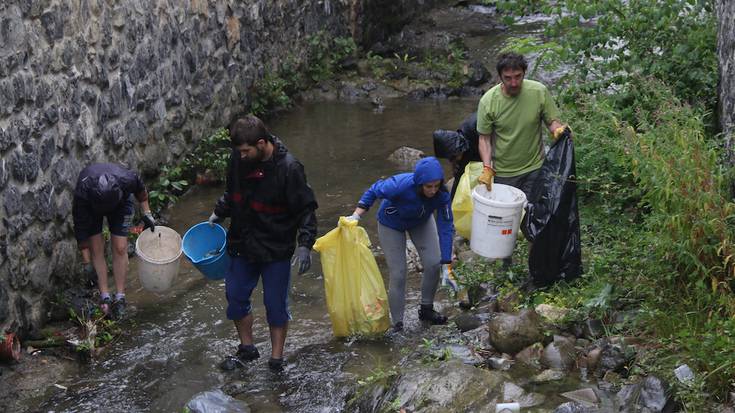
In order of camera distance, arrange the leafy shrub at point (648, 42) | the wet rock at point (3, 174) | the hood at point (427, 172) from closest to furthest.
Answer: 1. the hood at point (427, 172)
2. the wet rock at point (3, 174)
3. the leafy shrub at point (648, 42)

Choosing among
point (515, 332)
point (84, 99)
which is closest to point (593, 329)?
point (515, 332)

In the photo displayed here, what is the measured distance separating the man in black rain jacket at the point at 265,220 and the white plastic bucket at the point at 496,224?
101cm

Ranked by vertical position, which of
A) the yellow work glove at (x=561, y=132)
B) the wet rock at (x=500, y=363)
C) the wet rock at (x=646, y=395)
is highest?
the yellow work glove at (x=561, y=132)

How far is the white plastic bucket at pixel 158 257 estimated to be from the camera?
6.54 m

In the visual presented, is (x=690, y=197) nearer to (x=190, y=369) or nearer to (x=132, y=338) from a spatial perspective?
(x=190, y=369)

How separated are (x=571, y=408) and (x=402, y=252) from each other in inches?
73.6

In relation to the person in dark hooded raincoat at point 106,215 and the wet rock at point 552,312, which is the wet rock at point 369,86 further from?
the wet rock at point 552,312

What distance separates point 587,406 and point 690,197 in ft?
3.75

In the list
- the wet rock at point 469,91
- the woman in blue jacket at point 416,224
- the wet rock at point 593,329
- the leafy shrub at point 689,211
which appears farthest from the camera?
the wet rock at point 469,91

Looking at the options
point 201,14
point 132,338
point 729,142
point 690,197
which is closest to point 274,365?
point 132,338

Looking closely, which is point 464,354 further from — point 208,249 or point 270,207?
point 208,249

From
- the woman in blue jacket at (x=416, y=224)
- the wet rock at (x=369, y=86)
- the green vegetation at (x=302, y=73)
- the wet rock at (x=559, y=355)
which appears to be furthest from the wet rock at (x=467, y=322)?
the wet rock at (x=369, y=86)

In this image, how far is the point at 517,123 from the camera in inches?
245

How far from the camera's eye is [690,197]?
4.77 m
